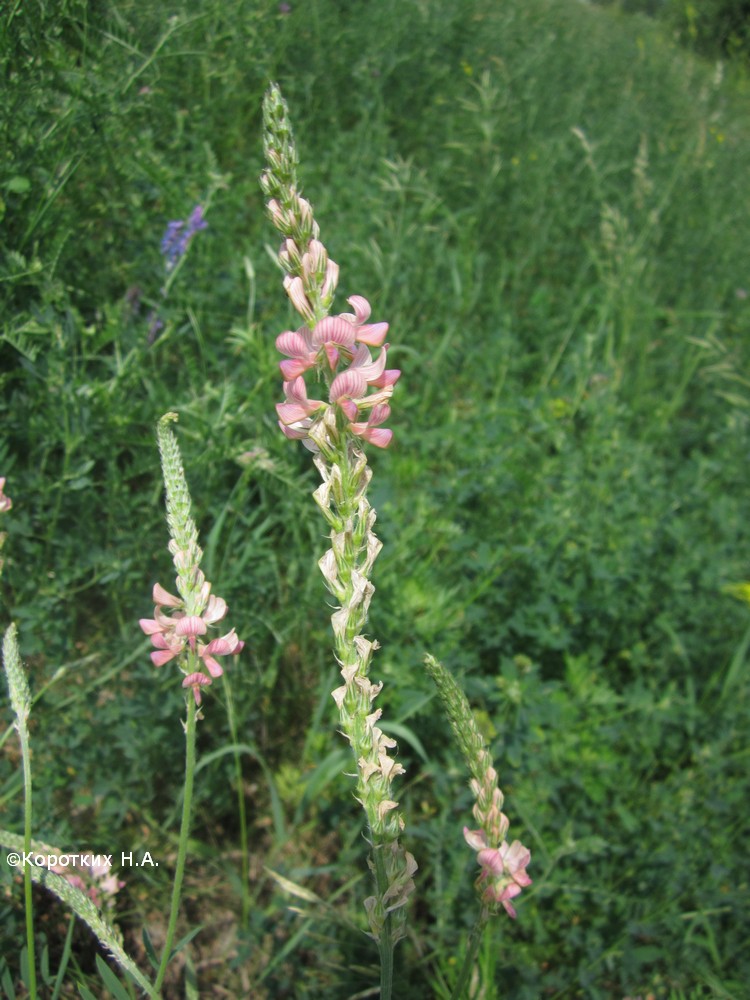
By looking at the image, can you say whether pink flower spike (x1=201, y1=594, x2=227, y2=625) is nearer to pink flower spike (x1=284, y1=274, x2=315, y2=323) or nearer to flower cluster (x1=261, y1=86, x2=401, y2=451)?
flower cluster (x1=261, y1=86, x2=401, y2=451)

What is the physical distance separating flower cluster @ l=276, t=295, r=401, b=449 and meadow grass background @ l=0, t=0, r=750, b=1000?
3.54ft

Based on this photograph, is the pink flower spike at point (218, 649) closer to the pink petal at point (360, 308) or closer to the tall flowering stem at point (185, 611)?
the tall flowering stem at point (185, 611)

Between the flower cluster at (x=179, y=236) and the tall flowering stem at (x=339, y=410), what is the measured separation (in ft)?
5.78

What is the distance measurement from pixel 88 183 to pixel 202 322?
59cm

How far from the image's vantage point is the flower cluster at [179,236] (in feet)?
8.41

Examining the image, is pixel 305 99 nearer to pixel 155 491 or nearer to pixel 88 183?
pixel 88 183

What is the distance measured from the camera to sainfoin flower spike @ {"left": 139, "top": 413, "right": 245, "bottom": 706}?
3.42 feet

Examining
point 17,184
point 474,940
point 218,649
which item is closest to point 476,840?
point 474,940

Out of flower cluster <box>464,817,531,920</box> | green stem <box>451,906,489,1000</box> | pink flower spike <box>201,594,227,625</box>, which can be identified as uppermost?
pink flower spike <box>201,594,227,625</box>

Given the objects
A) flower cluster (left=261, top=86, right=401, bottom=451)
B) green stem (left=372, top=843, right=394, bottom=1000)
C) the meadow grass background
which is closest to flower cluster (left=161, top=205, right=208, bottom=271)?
the meadow grass background

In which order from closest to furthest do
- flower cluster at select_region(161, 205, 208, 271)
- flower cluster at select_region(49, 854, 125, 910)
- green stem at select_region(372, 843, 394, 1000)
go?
green stem at select_region(372, 843, 394, 1000) → flower cluster at select_region(49, 854, 125, 910) → flower cluster at select_region(161, 205, 208, 271)

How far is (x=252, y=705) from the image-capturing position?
2.27 meters

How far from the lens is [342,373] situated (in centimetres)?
91

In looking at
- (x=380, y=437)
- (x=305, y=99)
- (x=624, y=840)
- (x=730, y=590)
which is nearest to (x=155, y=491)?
(x=380, y=437)
